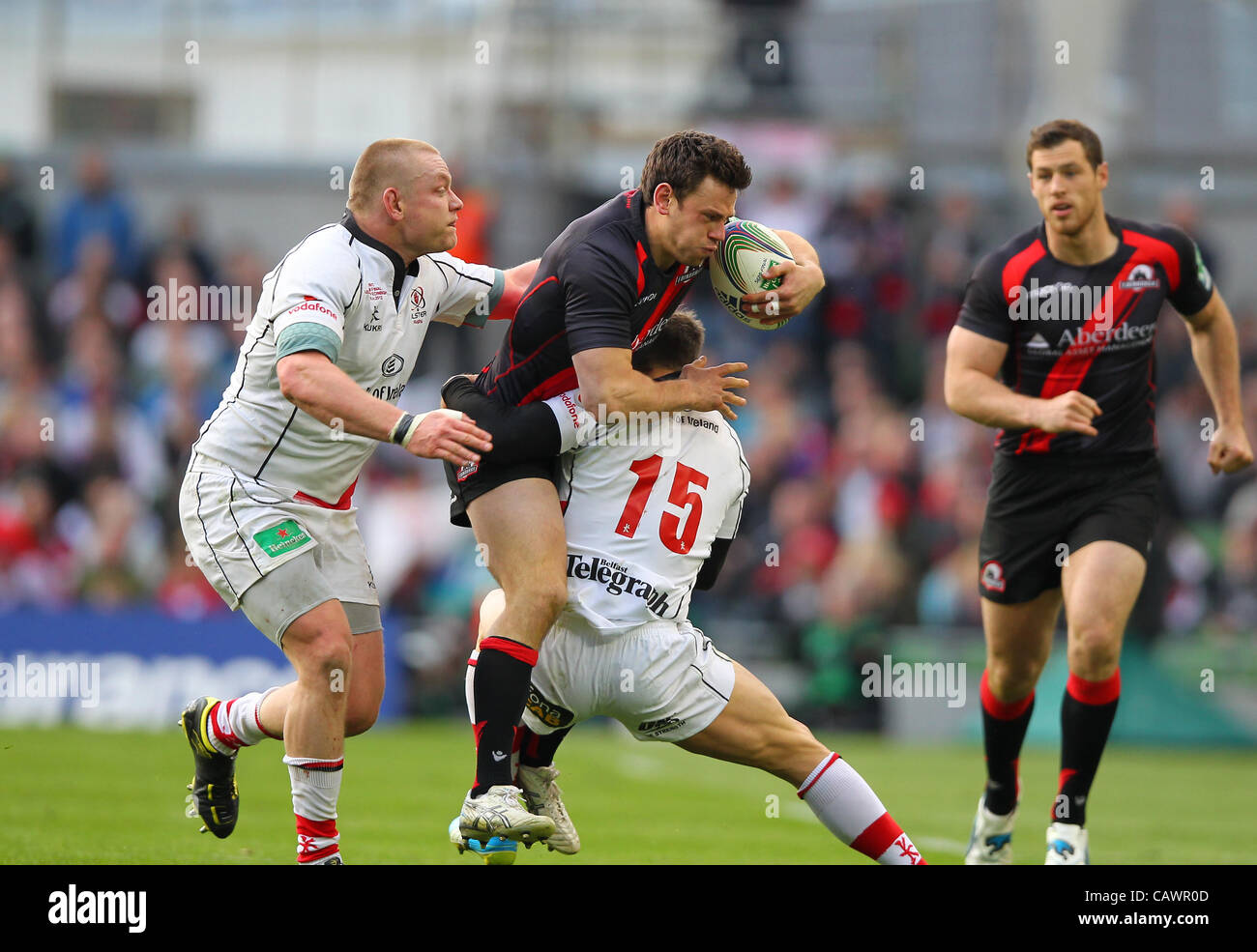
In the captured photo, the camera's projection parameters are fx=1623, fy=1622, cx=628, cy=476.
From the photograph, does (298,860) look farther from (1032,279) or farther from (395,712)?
(395,712)

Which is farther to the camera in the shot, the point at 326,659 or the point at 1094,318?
the point at 1094,318

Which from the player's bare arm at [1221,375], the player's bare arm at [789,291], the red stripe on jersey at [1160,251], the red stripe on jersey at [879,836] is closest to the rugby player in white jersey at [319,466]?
the player's bare arm at [789,291]

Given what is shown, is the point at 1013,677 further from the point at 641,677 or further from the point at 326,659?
the point at 326,659

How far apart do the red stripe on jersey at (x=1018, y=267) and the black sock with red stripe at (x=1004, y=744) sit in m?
1.91

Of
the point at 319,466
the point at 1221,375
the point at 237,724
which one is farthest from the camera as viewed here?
the point at 1221,375

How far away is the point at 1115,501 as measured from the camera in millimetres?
7414

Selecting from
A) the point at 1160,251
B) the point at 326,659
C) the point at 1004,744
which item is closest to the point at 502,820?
the point at 326,659

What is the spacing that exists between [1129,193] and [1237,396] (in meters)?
12.9

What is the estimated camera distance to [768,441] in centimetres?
1709

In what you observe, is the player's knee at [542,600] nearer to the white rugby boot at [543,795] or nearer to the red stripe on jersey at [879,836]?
the white rugby boot at [543,795]

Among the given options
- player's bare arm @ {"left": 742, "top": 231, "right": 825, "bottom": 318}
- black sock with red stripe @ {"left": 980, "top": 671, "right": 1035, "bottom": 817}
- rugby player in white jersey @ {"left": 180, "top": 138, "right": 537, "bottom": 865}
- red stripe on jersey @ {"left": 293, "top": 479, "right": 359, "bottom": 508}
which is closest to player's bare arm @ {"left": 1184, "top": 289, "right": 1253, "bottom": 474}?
black sock with red stripe @ {"left": 980, "top": 671, "right": 1035, "bottom": 817}

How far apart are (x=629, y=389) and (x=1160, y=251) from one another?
9.83 feet

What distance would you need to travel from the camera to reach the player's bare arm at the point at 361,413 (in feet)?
18.7

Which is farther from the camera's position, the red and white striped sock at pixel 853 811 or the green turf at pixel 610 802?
the green turf at pixel 610 802
